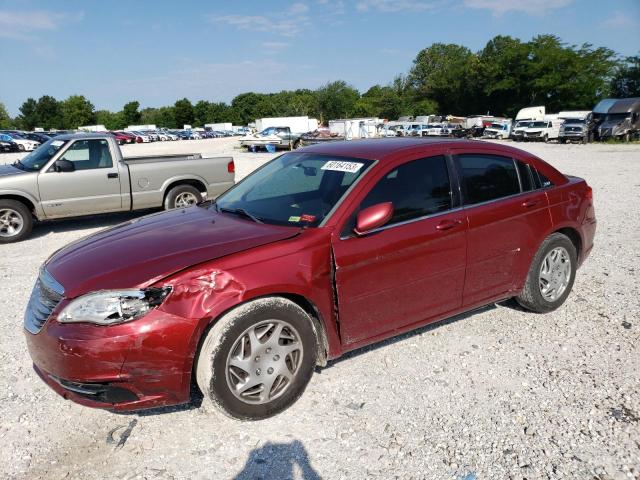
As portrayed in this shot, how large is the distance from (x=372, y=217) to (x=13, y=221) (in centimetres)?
712

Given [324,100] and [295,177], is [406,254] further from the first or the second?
[324,100]

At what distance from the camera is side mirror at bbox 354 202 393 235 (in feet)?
10.3

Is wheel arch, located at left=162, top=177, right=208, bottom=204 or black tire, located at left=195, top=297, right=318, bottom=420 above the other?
wheel arch, located at left=162, top=177, right=208, bottom=204

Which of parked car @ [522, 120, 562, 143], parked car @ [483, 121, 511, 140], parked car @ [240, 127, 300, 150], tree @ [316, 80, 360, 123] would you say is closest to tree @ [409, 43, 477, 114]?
tree @ [316, 80, 360, 123]

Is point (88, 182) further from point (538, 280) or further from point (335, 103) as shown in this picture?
point (335, 103)

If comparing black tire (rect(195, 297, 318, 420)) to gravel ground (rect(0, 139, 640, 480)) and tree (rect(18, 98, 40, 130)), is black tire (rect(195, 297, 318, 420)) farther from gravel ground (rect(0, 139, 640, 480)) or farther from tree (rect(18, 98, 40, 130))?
tree (rect(18, 98, 40, 130))

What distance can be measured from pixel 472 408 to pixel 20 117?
446 feet

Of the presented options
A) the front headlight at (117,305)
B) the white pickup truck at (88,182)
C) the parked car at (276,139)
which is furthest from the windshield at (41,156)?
the parked car at (276,139)

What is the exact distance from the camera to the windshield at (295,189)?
3.43 metres

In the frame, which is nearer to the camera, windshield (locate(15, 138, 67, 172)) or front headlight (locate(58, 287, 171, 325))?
front headlight (locate(58, 287, 171, 325))

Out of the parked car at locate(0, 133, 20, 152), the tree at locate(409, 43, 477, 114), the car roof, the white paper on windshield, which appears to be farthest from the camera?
the tree at locate(409, 43, 477, 114)

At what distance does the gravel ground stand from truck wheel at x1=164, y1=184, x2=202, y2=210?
4.86 metres

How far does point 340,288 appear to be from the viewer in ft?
10.4

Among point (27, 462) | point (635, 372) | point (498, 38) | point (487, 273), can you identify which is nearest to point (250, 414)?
point (27, 462)
